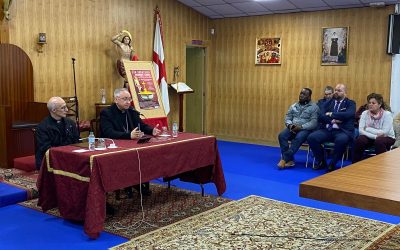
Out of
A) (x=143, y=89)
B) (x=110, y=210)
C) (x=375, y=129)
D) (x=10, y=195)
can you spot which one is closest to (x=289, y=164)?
(x=375, y=129)

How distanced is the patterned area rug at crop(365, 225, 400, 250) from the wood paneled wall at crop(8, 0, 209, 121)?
17.3ft

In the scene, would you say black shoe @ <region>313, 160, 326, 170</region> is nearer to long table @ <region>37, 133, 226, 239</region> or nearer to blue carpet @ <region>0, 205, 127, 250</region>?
long table @ <region>37, 133, 226, 239</region>

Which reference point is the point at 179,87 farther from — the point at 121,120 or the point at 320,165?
the point at 121,120

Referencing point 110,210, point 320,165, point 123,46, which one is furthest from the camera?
point 123,46

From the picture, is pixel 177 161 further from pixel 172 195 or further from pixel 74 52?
pixel 74 52

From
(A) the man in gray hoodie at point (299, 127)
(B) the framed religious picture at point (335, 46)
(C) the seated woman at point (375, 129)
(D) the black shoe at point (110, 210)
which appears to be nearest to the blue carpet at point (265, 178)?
(A) the man in gray hoodie at point (299, 127)

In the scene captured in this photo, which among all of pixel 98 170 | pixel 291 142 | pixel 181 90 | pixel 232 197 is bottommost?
pixel 232 197

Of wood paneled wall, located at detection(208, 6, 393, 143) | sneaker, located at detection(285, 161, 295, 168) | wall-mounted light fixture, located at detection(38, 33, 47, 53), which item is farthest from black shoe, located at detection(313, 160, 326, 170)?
wall-mounted light fixture, located at detection(38, 33, 47, 53)

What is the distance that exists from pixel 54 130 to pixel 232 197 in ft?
7.01

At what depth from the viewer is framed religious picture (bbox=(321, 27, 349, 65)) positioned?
8023 mm

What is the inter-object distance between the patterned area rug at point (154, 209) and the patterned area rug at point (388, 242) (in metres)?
1.69

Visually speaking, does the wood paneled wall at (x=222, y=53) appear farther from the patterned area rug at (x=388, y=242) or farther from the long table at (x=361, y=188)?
the long table at (x=361, y=188)

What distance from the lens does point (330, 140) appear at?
21.9 ft

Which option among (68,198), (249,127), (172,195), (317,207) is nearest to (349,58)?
(249,127)
